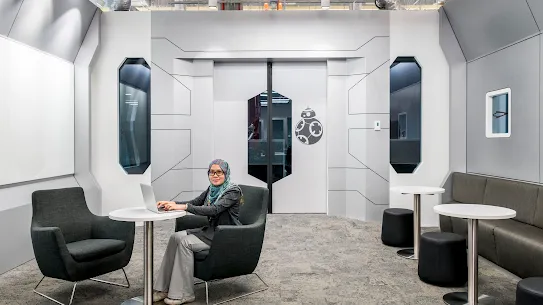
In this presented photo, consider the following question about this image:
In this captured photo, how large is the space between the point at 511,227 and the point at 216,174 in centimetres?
314

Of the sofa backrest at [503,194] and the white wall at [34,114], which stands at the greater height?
the white wall at [34,114]

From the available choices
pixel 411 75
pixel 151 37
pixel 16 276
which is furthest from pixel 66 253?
pixel 411 75

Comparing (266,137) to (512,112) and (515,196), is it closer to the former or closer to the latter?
(512,112)

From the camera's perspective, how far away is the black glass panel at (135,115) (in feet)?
23.7

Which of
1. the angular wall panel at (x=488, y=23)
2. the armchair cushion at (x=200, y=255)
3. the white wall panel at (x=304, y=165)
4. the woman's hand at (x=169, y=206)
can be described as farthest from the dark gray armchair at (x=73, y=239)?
the angular wall panel at (x=488, y=23)

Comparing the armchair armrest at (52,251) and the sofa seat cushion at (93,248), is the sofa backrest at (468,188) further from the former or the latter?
the armchair armrest at (52,251)

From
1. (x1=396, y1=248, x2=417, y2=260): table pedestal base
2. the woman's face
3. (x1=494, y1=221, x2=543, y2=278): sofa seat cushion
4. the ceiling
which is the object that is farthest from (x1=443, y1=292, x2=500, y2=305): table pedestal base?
the ceiling

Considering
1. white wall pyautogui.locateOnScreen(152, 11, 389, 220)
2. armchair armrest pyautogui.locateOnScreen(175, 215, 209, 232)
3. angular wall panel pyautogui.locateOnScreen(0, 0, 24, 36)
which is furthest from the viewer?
white wall pyautogui.locateOnScreen(152, 11, 389, 220)

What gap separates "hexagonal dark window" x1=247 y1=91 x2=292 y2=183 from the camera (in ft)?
25.8

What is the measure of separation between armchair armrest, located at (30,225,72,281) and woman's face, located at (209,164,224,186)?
1320 millimetres

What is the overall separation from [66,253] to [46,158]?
2675mm

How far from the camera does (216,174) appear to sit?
398cm

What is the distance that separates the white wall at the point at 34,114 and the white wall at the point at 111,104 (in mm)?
465

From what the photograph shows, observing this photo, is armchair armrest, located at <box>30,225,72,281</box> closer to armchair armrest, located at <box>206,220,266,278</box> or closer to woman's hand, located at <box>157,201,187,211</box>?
woman's hand, located at <box>157,201,187,211</box>
